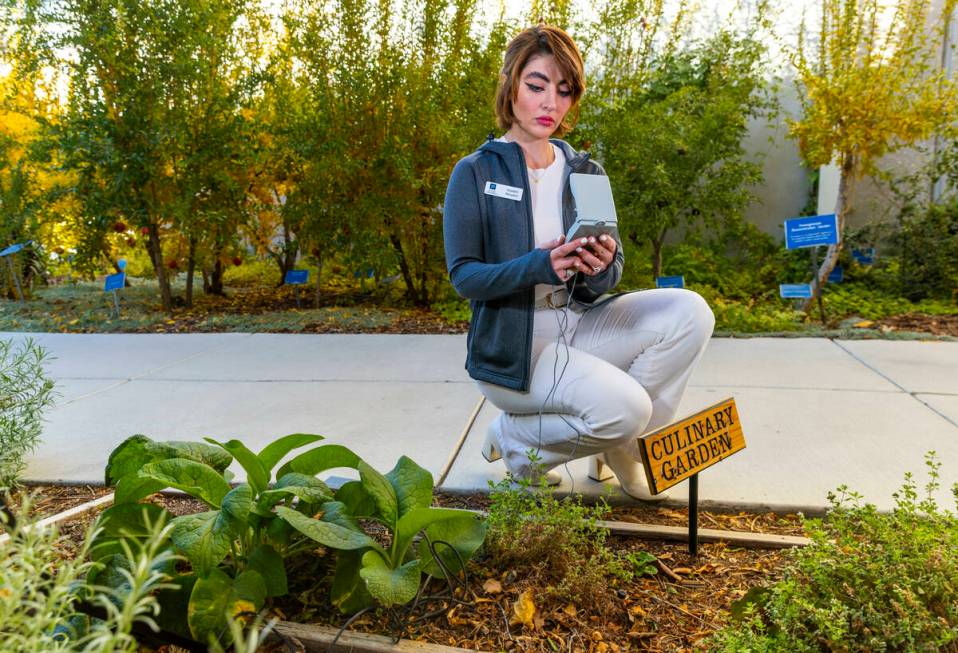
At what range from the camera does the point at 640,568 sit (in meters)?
1.91

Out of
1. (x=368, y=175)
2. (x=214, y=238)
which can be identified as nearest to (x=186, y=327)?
(x=214, y=238)

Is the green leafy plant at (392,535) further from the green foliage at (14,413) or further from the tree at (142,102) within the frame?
the tree at (142,102)

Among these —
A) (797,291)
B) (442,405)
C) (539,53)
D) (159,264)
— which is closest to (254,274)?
(159,264)

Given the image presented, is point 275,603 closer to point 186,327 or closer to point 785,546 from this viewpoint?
point 785,546

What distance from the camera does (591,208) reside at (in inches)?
77.9

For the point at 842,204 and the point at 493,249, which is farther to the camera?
the point at 842,204

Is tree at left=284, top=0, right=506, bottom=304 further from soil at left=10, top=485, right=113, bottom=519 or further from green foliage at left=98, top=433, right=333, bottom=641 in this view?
green foliage at left=98, top=433, right=333, bottom=641

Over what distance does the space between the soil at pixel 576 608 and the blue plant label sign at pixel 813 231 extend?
368 centimetres

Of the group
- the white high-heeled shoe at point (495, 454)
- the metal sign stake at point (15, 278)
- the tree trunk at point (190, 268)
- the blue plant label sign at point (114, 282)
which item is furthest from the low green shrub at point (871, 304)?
the metal sign stake at point (15, 278)

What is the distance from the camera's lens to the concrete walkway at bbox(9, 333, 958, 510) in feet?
8.48

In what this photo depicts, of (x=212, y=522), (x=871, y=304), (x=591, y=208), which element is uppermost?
(x=591, y=208)

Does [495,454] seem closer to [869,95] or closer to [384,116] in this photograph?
[384,116]

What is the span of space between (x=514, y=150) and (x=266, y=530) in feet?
4.40

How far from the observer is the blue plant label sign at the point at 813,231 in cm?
502
